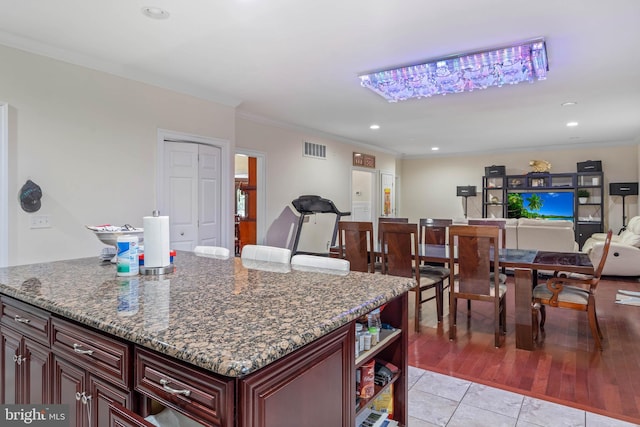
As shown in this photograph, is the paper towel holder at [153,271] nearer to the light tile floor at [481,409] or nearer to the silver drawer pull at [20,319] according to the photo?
the silver drawer pull at [20,319]

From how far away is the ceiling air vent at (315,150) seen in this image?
6.30 metres

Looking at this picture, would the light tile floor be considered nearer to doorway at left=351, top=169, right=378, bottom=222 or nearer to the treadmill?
the treadmill

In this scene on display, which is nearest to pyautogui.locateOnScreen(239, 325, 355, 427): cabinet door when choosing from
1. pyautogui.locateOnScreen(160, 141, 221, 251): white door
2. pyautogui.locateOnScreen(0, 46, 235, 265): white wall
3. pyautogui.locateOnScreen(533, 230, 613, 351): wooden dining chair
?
pyautogui.locateOnScreen(533, 230, 613, 351): wooden dining chair

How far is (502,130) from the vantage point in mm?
6328

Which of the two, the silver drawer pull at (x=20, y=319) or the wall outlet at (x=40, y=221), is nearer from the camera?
the silver drawer pull at (x=20, y=319)

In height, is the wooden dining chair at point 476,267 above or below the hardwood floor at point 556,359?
above

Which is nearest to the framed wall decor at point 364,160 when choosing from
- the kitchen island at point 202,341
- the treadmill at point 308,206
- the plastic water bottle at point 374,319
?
the treadmill at point 308,206

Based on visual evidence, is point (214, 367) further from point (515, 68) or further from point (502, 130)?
point (502, 130)

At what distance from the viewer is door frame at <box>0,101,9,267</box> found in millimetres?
2775

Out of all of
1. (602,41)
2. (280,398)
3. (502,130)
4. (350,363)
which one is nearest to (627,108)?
(502,130)

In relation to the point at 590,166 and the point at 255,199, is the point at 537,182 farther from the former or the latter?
the point at 255,199

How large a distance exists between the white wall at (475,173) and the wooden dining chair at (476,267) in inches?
247

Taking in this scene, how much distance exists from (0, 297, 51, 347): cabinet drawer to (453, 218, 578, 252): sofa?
5.72 m

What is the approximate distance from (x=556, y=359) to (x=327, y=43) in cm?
306
